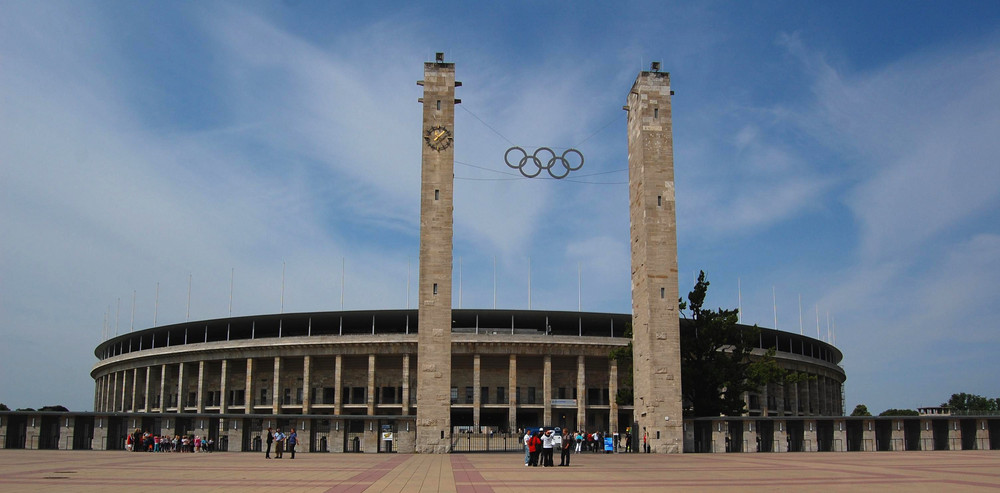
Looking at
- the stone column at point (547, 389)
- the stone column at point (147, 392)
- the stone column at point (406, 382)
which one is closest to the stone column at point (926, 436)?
the stone column at point (547, 389)

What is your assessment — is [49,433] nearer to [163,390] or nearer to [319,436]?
[319,436]

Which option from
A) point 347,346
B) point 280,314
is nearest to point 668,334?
point 347,346

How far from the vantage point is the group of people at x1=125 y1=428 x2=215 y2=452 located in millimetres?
44531

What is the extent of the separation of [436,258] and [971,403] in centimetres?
17445

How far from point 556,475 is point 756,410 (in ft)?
209

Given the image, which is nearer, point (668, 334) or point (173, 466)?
point (173, 466)

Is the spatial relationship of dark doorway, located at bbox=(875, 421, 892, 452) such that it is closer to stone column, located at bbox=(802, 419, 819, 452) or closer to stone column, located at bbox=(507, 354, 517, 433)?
stone column, located at bbox=(802, 419, 819, 452)

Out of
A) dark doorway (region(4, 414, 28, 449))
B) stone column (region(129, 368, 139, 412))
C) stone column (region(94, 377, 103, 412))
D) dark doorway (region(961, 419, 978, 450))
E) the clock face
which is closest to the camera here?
dark doorway (region(4, 414, 28, 449))

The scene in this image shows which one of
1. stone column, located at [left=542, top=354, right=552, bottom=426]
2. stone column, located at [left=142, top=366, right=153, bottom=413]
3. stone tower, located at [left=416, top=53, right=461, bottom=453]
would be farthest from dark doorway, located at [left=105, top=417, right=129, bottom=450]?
stone column, located at [left=142, top=366, right=153, bottom=413]

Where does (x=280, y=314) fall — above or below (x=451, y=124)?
below

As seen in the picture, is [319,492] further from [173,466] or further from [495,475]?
[173,466]

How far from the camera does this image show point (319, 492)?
59.1 feet

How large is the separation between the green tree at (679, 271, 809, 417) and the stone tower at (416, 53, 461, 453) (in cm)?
1500

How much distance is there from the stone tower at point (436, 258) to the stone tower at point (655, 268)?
10.9m
